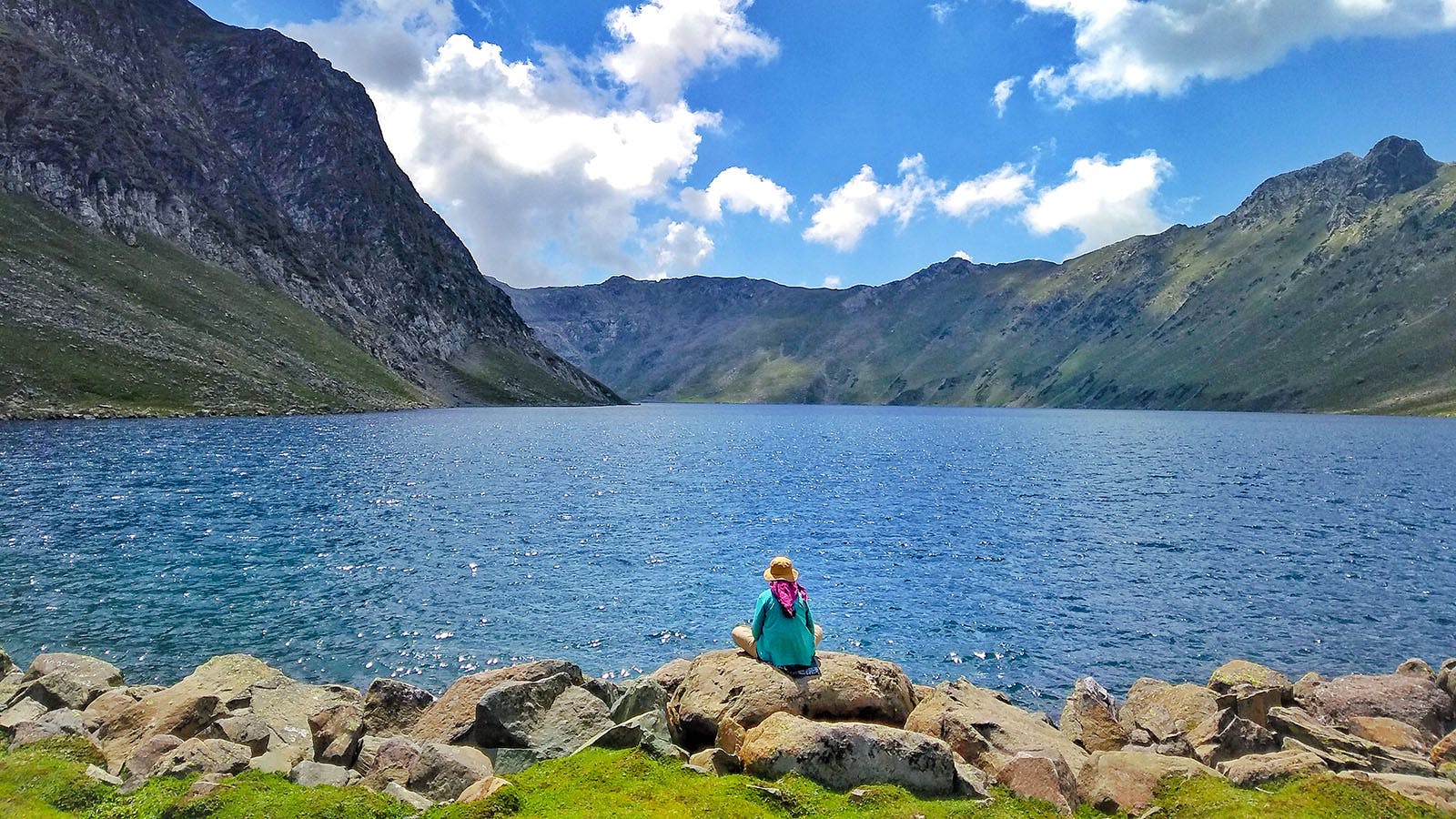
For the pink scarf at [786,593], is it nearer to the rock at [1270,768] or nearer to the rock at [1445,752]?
the rock at [1270,768]

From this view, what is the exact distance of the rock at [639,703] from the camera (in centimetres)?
1716

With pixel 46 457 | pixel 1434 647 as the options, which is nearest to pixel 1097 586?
pixel 1434 647

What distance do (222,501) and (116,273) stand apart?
425ft

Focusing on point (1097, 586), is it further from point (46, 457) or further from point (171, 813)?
point (46, 457)

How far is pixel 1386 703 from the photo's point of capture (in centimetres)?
2139

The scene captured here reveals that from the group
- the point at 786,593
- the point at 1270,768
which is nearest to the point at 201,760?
the point at 786,593

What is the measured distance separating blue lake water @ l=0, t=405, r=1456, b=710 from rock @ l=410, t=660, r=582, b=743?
725cm

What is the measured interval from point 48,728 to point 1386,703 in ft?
110

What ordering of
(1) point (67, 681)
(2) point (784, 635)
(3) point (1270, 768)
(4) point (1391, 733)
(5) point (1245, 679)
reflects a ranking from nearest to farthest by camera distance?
(3) point (1270, 768) → (2) point (784, 635) → (4) point (1391, 733) → (1) point (67, 681) → (5) point (1245, 679)

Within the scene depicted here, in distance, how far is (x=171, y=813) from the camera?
11.7 meters

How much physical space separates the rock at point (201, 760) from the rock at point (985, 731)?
14128 millimetres

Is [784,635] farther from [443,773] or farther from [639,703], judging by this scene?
[443,773]

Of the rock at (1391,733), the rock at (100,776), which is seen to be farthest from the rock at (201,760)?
the rock at (1391,733)

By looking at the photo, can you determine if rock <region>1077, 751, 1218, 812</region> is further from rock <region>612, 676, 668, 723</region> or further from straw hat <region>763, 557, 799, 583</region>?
rock <region>612, 676, 668, 723</region>
